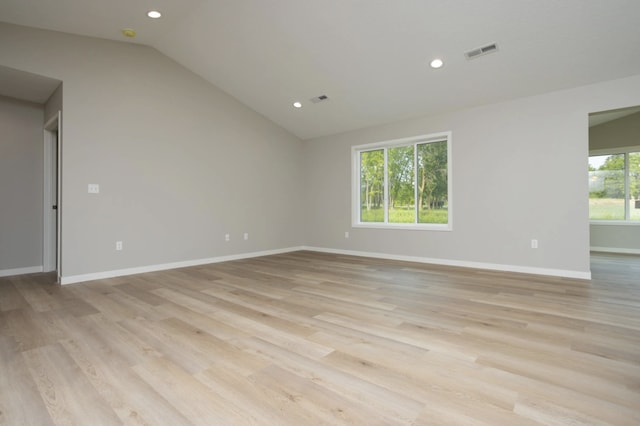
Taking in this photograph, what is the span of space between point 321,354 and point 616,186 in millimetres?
7875

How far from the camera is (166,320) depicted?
105 inches

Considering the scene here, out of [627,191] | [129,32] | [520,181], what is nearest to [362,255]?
[520,181]

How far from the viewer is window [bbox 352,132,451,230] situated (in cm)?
539

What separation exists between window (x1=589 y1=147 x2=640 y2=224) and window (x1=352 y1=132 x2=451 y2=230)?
419 centimetres

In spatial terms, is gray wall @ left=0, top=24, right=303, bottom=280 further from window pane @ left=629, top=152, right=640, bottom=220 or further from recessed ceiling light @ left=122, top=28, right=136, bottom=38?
window pane @ left=629, top=152, right=640, bottom=220

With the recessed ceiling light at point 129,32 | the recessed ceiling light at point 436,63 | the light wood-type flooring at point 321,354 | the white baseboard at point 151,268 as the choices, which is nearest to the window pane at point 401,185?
the recessed ceiling light at point 436,63

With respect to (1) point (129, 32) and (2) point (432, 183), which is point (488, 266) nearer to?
(2) point (432, 183)

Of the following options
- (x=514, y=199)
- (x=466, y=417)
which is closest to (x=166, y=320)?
(x=466, y=417)

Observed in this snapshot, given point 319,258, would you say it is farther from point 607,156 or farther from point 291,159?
point 607,156

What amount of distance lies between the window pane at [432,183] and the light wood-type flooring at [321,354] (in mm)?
1867

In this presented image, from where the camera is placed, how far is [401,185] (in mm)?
5977

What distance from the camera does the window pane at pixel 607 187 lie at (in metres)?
6.68

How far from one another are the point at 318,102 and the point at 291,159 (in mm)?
1752

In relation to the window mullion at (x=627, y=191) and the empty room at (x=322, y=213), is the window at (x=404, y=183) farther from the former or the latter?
the window mullion at (x=627, y=191)
